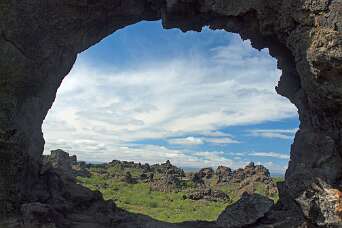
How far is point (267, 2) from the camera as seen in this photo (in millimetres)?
18484

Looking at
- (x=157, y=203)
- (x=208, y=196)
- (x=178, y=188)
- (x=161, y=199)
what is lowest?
(x=157, y=203)

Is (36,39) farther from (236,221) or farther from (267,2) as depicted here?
(236,221)

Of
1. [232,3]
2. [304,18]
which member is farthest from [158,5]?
[304,18]

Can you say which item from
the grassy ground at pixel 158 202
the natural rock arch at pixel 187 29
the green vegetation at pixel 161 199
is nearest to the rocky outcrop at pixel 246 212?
the natural rock arch at pixel 187 29

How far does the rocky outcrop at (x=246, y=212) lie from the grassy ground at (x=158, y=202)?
8945 mm

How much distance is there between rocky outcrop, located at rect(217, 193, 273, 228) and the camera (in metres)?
19.3

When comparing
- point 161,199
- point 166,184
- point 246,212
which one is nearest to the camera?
point 246,212

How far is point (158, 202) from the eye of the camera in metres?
37.5

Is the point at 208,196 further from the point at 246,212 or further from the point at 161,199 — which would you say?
the point at 246,212

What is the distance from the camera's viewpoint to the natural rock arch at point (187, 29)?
52.6 feet

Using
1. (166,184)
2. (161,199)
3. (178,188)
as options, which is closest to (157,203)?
(161,199)

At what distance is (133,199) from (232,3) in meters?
23.4

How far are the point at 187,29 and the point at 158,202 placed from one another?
19.3 metres

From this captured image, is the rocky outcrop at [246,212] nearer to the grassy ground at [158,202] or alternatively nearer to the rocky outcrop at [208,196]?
the grassy ground at [158,202]
